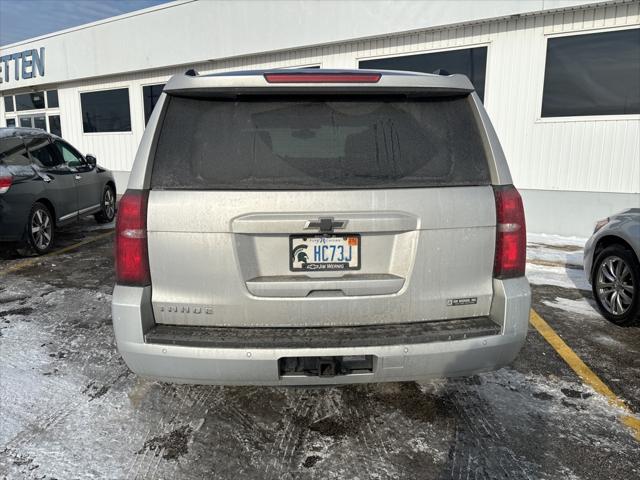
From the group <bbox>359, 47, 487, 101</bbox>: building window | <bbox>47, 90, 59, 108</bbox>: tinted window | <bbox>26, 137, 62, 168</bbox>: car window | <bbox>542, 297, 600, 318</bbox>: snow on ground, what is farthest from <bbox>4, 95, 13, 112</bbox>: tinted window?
<bbox>542, 297, 600, 318</bbox>: snow on ground

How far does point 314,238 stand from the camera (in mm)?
2240

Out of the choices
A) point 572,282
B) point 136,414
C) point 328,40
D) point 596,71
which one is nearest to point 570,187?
point 596,71

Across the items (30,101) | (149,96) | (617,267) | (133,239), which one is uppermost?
(30,101)

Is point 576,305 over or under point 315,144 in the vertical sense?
under

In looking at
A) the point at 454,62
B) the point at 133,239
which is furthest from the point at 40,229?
the point at 454,62

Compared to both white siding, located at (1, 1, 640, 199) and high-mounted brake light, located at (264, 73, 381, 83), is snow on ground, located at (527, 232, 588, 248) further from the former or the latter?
high-mounted brake light, located at (264, 73, 381, 83)

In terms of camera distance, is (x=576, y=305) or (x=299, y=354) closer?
(x=299, y=354)

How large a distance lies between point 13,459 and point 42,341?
1.66 metres

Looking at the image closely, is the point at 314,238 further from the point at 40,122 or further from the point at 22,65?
the point at 22,65

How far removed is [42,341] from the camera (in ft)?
12.8

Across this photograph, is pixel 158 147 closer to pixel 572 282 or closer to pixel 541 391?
pixel 541 391

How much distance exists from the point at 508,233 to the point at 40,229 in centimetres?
688

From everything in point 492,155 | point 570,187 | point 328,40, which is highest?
point 328,40

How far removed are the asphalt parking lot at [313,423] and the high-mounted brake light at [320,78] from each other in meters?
1.74
